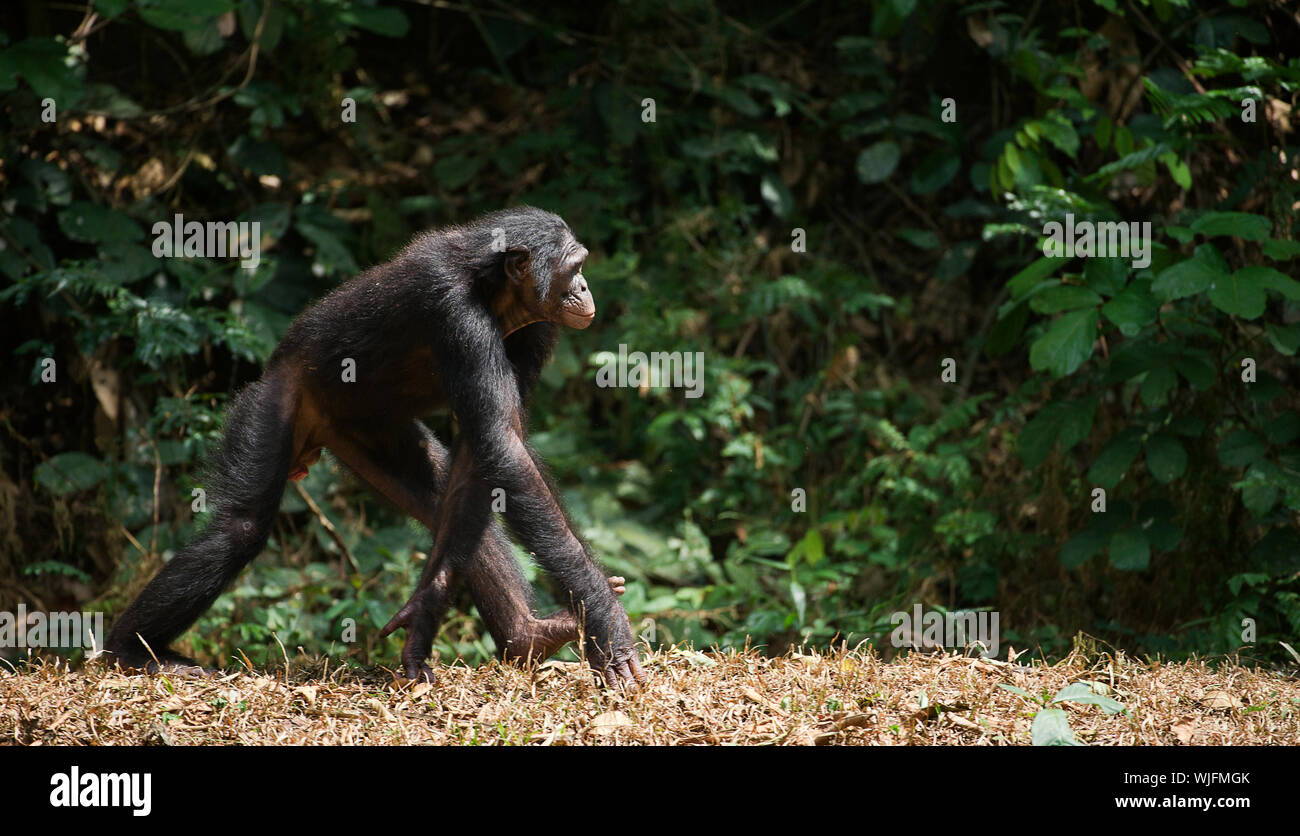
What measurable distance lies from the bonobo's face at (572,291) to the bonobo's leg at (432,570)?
3.03ft

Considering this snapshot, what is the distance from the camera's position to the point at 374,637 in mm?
8430

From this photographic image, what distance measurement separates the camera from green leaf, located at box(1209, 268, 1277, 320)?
6.32 metres

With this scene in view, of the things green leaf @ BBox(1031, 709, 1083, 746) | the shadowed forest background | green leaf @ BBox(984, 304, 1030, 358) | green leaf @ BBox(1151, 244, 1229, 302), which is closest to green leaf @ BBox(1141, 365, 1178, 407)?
the shadowed forest background

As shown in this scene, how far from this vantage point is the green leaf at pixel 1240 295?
6.32m

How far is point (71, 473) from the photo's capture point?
878cm

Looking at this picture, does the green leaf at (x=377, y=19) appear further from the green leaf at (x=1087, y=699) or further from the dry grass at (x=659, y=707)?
the green leaf at (x=1087, y=699)

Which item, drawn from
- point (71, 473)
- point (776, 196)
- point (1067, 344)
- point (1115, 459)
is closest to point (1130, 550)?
point (1115, 459)

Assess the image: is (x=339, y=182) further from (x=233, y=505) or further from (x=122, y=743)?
(x=122, y=743)

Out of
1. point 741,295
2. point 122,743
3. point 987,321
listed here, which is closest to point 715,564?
point 741,295

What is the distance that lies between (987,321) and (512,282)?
5.97m

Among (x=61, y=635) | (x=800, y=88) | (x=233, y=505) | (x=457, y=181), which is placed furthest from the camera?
(x=800, y=88)

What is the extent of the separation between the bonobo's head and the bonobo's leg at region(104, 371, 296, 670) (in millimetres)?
1186

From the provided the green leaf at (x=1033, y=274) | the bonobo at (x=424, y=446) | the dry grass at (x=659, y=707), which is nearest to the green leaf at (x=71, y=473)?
the bonobo at (x=424, y=446)

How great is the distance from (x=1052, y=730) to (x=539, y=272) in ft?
9.64
